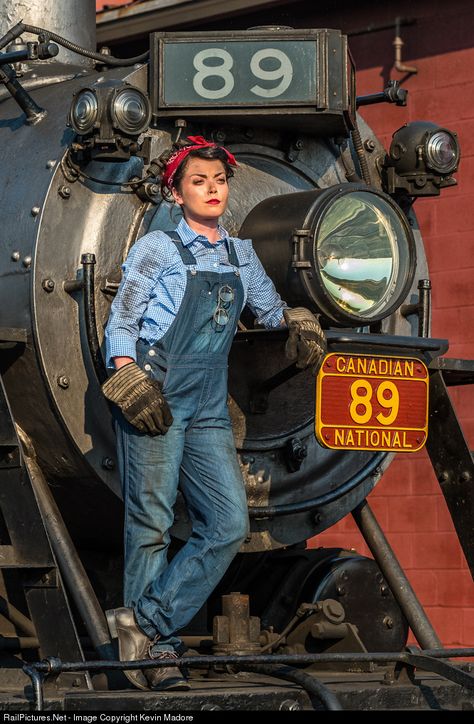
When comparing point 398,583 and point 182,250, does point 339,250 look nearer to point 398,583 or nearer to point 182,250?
point 182,250

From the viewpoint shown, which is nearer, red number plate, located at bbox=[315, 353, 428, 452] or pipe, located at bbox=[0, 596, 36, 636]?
red number plate, located at bbox=[315, 353, 428, 452]

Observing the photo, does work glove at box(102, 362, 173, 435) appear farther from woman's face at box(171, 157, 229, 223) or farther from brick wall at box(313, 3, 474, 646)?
brick wall at box(313, 3, 474, 646)

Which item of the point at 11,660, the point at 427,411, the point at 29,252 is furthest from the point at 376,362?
the point at 11,660

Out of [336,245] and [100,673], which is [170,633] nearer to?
[100,673]

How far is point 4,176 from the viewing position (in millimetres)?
4590

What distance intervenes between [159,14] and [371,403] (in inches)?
204

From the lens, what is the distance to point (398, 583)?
4.99 m

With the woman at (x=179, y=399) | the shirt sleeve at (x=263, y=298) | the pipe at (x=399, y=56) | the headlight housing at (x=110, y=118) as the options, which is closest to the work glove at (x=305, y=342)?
the woman at (x=179, y=399)

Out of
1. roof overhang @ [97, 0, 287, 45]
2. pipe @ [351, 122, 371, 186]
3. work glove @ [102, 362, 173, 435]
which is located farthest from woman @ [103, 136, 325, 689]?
roof overhang @ [97, 0, 287, 45]

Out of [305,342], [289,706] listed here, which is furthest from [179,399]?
[289,706]

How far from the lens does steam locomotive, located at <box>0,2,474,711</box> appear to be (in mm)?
4203

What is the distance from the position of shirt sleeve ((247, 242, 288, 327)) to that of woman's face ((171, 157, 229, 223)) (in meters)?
0.24

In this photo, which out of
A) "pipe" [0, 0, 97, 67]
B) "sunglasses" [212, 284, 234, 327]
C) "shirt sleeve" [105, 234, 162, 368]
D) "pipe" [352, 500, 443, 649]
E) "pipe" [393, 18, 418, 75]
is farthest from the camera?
"pipe" [393, 18, 418, 75]

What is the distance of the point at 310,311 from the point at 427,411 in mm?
465
